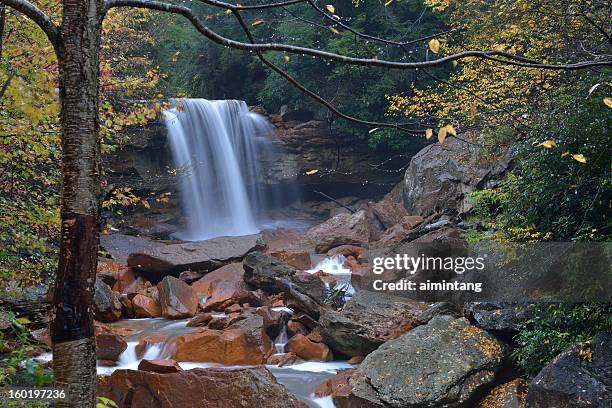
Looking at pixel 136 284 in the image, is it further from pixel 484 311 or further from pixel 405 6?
pixel 405 6

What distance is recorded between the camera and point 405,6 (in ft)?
69.3

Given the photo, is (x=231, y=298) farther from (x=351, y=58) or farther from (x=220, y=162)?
(x=220, y=162)

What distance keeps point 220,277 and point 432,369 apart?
7.19 m

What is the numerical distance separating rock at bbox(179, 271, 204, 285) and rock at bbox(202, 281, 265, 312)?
4.61 ft

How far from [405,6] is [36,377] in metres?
21.0

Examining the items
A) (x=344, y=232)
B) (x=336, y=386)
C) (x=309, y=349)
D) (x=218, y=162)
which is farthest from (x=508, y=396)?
(x=218, y=162)

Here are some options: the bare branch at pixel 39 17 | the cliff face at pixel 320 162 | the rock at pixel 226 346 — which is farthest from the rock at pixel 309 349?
the cliff face at pixel 320 162

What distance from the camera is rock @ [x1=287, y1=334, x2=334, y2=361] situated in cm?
877

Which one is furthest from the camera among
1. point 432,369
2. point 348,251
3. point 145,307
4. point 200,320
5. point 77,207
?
point 348,251

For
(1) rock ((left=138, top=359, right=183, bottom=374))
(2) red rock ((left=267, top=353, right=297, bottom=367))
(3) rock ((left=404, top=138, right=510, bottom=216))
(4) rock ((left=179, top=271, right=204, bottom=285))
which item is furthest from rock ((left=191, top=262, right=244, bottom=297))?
(3) rock ((left=404, top=138, right=510, bottom=216))

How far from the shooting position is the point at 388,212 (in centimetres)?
1888

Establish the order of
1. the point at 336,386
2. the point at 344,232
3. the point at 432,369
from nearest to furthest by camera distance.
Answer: the point at 432,369 < the point at 336,386 < the point at 344,232

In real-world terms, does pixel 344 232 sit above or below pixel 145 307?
above

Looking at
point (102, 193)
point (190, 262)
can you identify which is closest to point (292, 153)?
point (190, 262)
